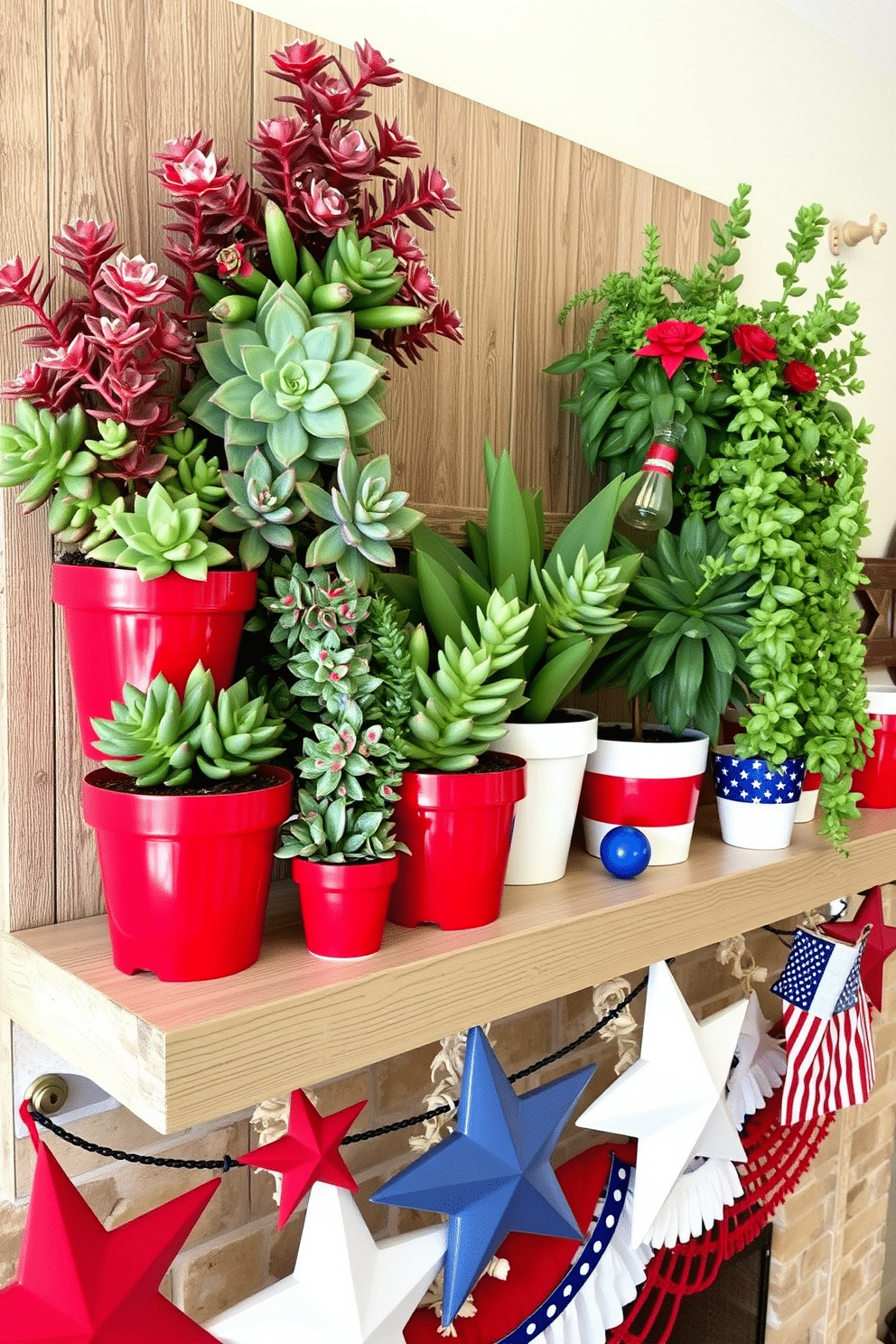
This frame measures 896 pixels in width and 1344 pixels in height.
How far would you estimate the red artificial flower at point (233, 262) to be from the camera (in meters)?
0.70

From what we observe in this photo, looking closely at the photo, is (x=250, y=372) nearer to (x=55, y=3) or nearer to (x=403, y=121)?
(x=55, y=3)

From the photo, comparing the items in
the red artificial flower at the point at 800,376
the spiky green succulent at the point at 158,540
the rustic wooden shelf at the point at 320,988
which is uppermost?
the red artificial flower at the point at 800,376

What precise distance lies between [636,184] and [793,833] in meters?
0.76

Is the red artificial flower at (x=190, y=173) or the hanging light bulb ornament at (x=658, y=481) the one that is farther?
the hanging light bulb ornament at (x=658, y=481)

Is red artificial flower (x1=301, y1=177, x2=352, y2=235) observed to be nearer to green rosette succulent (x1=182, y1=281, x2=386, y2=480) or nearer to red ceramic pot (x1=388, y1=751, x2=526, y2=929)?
green rosette succulent (x1=182, y1=281, x2=386, y2=480)

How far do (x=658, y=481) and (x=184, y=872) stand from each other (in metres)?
0.60

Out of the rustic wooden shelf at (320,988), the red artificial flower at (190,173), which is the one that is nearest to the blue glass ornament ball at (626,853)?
the rustic wooden shelf at (320,988)

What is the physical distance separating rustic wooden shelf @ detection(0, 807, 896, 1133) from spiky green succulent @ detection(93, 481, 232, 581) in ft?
0.86

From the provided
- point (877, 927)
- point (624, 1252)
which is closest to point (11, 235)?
point (624, 1252)

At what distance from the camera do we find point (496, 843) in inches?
30.3

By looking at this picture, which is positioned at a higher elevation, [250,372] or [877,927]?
[250,372]

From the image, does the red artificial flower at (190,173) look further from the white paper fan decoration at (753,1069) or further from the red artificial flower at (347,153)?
the white paper fan decoration at (753,1069)

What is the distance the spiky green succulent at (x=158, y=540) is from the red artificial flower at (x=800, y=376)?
63 centimetres

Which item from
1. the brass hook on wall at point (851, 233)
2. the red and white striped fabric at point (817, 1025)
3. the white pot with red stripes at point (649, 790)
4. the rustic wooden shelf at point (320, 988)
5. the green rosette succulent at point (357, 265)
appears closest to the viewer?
the rustic wooden shelf at point (320, 988)
